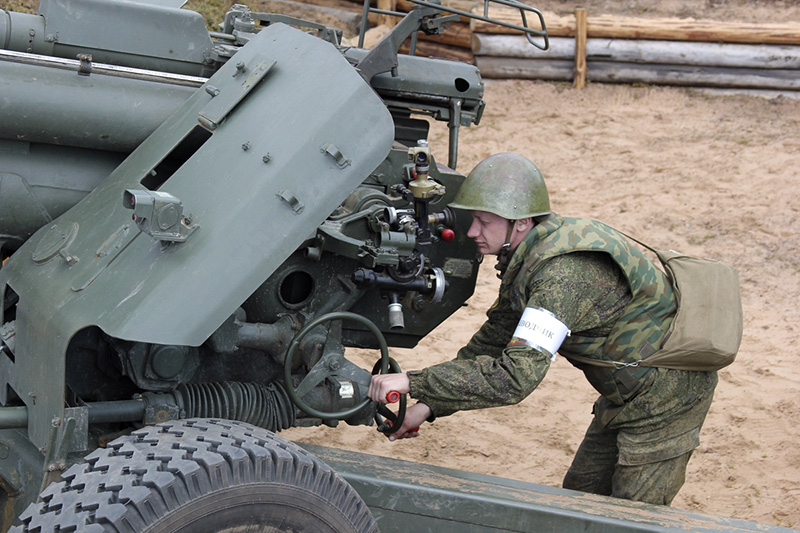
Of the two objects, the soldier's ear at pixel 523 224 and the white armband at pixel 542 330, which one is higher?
the soldier's ear at pixel 523 224

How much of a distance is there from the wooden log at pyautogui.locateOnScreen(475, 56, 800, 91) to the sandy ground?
129 millimetres

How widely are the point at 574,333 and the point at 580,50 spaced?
7.46m

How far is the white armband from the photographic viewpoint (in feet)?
11.2

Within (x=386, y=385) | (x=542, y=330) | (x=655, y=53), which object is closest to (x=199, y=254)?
(x=386, y=385)

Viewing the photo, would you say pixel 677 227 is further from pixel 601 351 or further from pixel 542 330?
pixel 542 330

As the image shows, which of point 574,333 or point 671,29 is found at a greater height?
point 574,333

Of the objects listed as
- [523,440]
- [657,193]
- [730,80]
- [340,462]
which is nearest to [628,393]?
[340,462]

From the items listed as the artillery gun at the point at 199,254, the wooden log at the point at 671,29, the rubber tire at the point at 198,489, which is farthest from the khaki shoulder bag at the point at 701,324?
the wooden log at the point at 671,29

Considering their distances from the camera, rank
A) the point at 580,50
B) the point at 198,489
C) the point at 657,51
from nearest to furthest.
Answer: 1. the point at 198,489
2. the point at 657,51
3. the point at 580,50

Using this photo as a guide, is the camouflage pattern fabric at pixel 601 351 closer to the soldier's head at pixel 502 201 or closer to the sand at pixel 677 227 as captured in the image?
the soldier's head at pixel 502 201

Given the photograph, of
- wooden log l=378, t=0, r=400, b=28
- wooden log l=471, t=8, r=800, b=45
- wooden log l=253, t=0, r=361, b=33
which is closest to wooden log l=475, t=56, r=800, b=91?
wooden log l=471, t=8, r=800, b=45

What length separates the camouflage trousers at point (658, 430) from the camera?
3.86m

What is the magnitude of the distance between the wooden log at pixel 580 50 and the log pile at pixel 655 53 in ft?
0.04

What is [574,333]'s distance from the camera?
3.81 metres
